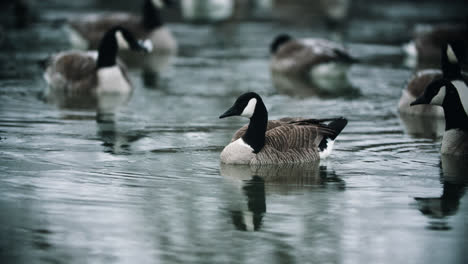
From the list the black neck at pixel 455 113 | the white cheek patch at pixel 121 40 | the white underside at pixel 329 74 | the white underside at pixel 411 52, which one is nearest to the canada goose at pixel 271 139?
the black neck at pixel 455 113

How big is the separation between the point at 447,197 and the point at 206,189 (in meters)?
2.38

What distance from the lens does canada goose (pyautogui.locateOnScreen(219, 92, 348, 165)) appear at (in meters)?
9.21

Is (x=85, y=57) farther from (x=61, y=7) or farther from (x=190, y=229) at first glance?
(x=61, y=7)

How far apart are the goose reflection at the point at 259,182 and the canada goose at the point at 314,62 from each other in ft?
22.6

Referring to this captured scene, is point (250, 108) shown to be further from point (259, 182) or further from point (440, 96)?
point (440, 96)

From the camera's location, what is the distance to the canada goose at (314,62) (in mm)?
16328

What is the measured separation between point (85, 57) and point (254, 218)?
26.4 feet

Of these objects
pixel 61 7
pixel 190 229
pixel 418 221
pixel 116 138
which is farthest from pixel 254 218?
pixel 61 7

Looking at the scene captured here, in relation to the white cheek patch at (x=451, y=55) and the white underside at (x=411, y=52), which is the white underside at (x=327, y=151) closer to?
the white cheek patch at (x=451, y=55)

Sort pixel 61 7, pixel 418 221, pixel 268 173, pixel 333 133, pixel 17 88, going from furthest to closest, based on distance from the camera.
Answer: pixel 61 7 → pixel 17 88 → pixel 333 133 → pixel 268 173 → pixel 418 221

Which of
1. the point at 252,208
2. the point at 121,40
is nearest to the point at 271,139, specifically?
the point at 252,208

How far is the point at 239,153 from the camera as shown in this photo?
9312 millimetres

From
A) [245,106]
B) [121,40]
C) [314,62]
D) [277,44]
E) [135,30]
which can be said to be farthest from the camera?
[135,30]

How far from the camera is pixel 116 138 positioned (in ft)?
35.3
